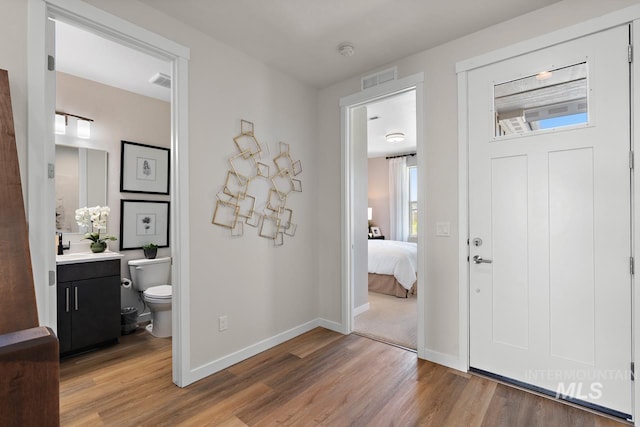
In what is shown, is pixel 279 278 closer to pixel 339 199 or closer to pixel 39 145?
pixel 339 199

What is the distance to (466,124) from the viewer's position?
242 centimetres

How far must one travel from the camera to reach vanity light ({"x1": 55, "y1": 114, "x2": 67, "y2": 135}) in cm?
299

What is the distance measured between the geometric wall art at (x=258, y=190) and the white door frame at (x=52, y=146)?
0.36m

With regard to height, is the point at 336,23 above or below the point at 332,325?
above

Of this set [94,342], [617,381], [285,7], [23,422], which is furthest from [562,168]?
[94,342]

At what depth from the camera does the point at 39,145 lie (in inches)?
65.0

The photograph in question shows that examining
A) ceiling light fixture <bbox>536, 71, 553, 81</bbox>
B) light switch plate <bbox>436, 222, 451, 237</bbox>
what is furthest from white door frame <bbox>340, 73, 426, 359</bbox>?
ceiling light fixture <bbox>536, 71, 553, 81</bbox>

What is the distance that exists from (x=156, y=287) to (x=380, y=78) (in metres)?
3.06

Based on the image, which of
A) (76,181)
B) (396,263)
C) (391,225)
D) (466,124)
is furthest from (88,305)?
(391,225)

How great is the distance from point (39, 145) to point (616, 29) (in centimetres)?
333

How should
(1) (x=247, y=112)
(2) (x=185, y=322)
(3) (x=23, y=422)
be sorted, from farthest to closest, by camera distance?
(1) (x=247, y=112)
(2) (x=185, y=322)
(3) (x=23, y=422)

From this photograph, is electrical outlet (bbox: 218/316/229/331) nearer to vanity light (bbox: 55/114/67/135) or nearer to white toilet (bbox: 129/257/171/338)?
white toilet (bbox: 129/257/171/338)

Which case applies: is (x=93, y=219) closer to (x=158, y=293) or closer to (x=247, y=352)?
(x=158, y=293)

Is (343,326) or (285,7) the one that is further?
(343,326)
